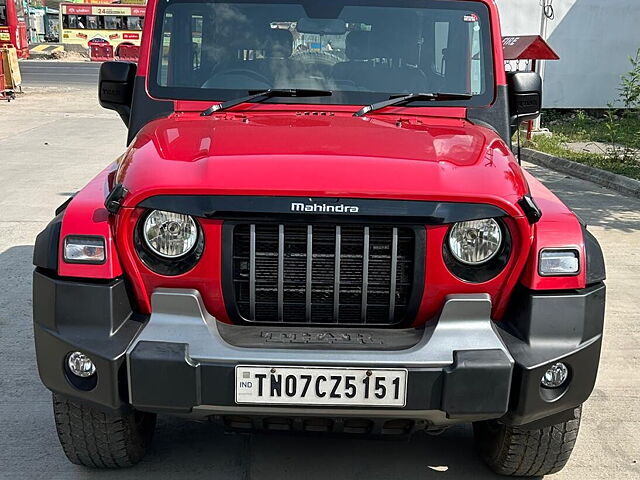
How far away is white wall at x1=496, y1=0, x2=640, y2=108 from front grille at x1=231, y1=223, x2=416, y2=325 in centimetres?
1460

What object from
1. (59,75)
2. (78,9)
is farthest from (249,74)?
(78,9)

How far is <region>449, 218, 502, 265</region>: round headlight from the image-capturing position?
109 inches

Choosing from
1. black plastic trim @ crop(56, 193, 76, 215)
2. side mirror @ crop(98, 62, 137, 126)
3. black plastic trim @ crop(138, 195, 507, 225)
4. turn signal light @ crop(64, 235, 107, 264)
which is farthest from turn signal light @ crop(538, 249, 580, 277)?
side mirror @ crop(98, 62, 137, 126)

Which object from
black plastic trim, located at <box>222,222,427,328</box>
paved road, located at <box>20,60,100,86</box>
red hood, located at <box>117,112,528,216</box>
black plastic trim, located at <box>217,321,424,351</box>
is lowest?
paved road, located at <box>20,60,100,86</box>

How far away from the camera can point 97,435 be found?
10.1 feet

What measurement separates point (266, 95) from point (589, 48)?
14683 mm

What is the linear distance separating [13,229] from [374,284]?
5327 millimetres

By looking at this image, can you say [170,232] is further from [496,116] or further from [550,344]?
[496,116]

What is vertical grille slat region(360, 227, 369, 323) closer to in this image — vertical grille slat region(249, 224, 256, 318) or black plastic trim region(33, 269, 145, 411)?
vertical grille slat region(249, 224, 256, 318)

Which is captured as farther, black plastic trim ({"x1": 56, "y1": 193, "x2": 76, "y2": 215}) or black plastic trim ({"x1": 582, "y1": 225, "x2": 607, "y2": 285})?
black plastic trim ({"x1": 56, "y1": 193, "x2": 76, "y2": 215})

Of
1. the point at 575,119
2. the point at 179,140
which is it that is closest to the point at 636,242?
the point at 179,140

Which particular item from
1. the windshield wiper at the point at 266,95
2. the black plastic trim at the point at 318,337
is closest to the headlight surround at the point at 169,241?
the black plastic trim at the point at 318,337

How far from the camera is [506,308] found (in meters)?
2.85

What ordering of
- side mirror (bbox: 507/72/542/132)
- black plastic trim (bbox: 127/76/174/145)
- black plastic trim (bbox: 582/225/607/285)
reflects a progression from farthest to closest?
side mirror (bbox: 507/72/542/132) < black plastic trim (bbox: 127/76/174/145) < black plastic trim (bbox: 582/225/607/285)
